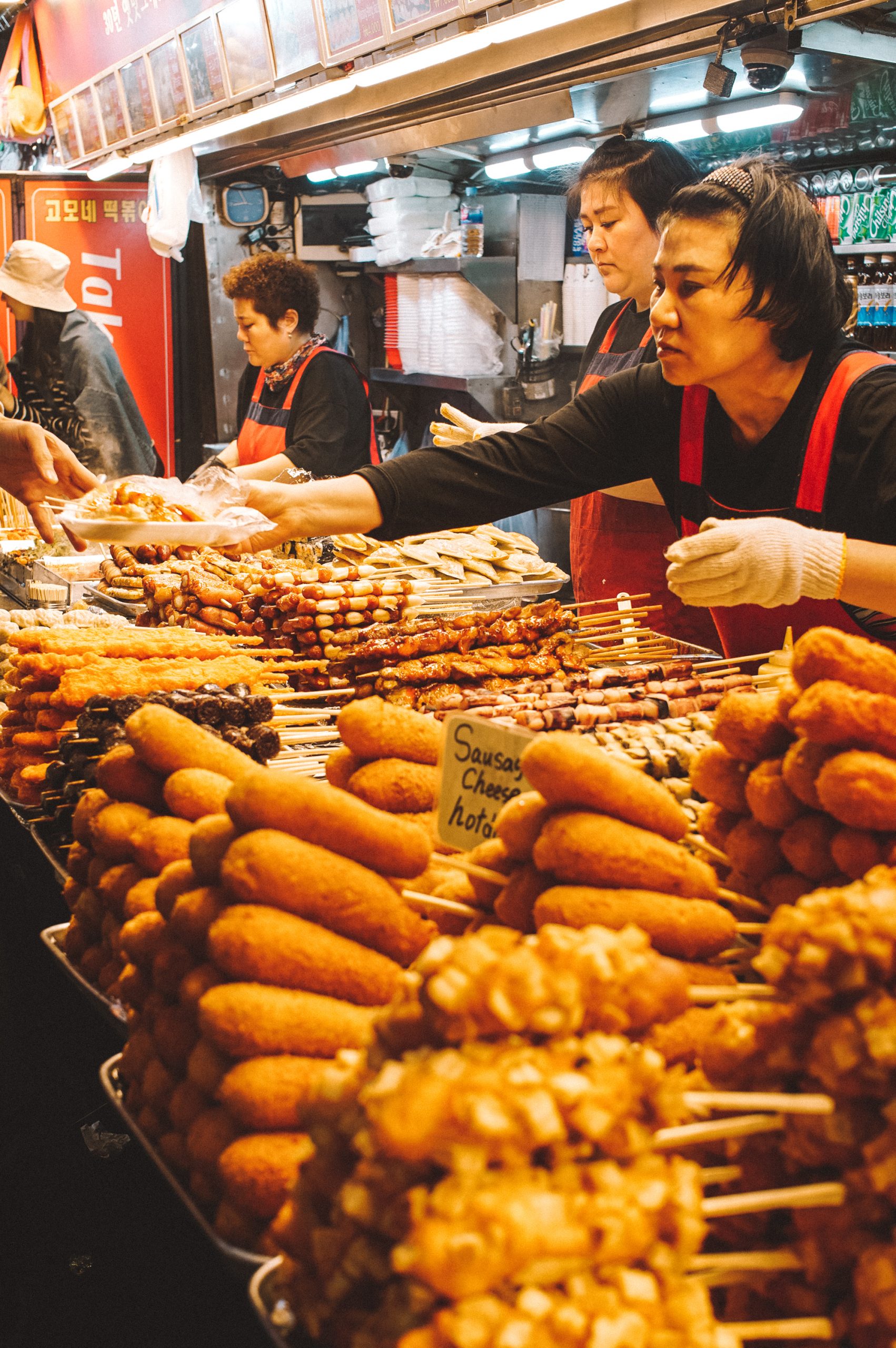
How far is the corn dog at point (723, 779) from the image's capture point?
4.98 ft

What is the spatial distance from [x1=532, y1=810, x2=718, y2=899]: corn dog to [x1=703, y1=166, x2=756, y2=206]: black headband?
212cm

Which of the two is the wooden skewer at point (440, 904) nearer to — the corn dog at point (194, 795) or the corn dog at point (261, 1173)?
the corn dog at point (261, 1173)

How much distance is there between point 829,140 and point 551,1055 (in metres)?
5.78

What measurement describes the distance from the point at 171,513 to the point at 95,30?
22.4 feet

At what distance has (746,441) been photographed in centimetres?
310

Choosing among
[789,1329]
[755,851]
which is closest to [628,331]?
[755,851]

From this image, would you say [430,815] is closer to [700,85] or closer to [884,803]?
[884,803]

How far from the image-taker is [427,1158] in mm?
906

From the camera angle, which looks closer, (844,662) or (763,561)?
(844,662)

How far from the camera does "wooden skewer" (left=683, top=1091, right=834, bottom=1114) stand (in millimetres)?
961

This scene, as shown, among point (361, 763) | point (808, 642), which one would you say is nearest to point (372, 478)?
point (361, 763)

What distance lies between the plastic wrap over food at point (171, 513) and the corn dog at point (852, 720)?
2801mm

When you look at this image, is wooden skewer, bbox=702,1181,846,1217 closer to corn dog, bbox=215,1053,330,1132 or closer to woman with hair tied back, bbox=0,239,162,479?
corn dog, bbox=215,1053,330,1132

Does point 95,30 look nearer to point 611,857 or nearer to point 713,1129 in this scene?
point 611,857
